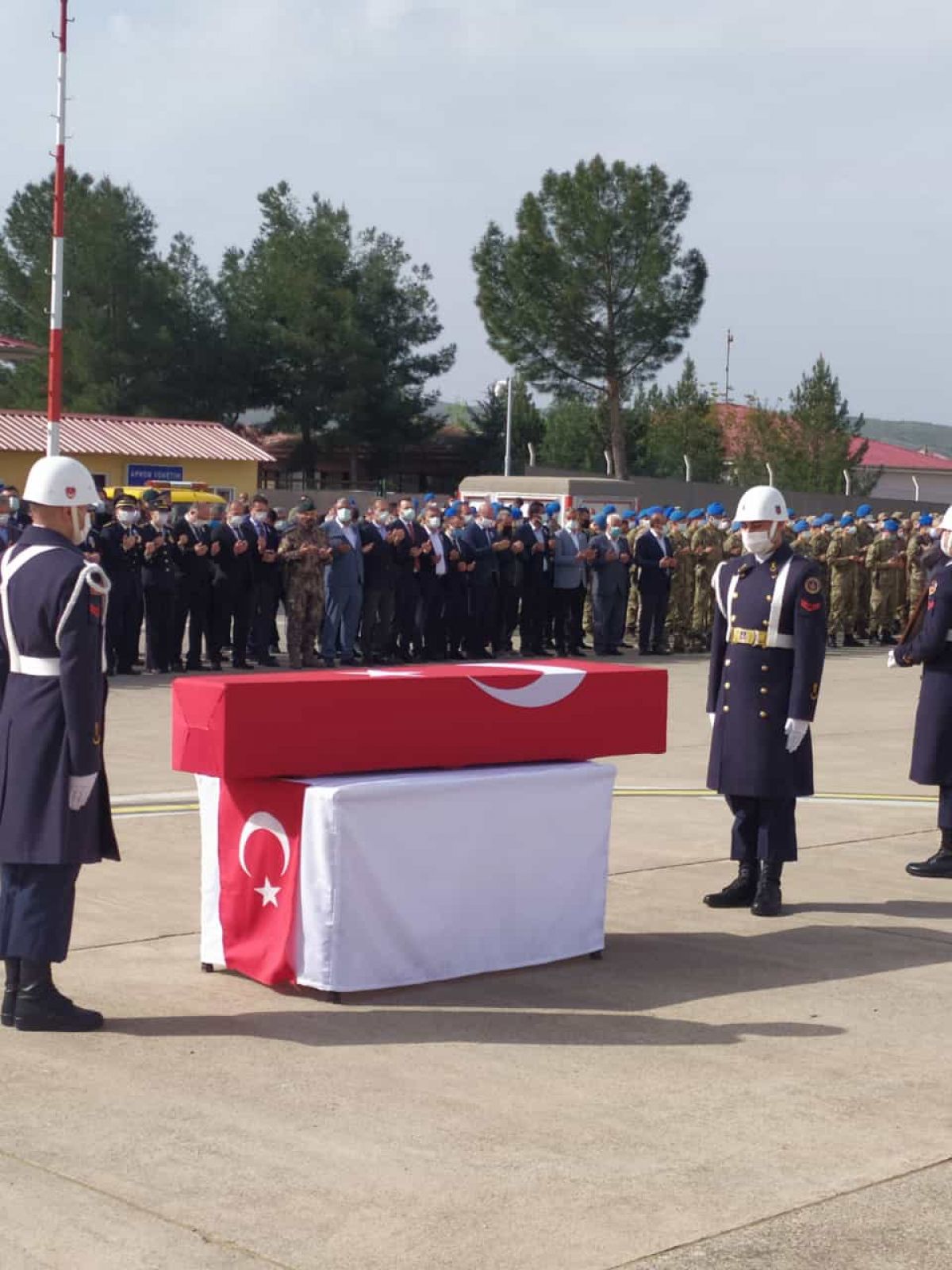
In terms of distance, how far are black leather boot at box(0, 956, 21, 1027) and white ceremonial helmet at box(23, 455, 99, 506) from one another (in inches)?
60.8

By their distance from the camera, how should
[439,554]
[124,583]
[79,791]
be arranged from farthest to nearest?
[439,554] → [124,583] → [79,791]

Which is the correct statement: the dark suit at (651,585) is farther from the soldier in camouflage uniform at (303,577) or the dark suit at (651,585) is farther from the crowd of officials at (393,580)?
the soldier in camouflage uniform at (303,577)

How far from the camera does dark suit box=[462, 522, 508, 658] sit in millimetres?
21422

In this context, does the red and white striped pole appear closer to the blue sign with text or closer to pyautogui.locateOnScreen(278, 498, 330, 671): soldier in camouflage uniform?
pyautogui.locateOnScreen(278, 498, 330, 671): soldier in camouflage uniform

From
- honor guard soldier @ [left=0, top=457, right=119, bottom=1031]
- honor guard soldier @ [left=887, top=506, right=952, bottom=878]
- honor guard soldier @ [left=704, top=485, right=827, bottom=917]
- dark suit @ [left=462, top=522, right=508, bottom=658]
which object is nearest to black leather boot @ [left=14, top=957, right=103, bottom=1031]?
honor guard soldier @ [left=0, top=457, right=119, bottom=1031]

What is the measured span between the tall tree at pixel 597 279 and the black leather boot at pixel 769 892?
61862 millimetres

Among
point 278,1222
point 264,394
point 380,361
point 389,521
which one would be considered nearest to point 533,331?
point 380,361

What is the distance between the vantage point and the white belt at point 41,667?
618 cm

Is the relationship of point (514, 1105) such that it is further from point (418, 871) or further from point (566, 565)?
point (566, 565)

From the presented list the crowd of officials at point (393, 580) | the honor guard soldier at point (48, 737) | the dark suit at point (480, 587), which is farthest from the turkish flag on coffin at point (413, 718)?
the dark suit at point (480, 587)

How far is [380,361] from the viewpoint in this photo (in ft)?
222

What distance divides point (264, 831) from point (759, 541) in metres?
2.93

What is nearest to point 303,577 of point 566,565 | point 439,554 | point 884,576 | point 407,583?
point 407,583

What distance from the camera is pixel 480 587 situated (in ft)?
70.5
